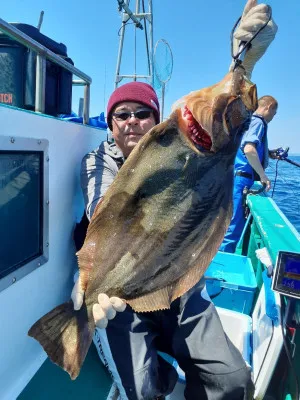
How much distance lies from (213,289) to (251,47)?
2328 mm

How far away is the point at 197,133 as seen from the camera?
4.50ft

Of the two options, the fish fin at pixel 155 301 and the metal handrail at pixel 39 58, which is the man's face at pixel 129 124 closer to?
the metal handrail at pixel 39 58

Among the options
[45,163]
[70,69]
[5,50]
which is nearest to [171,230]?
[45,163]

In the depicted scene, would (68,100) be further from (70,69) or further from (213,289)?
(213,289)

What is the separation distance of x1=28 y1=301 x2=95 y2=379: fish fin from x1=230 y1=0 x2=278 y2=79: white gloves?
1.59 meters

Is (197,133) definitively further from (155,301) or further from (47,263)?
(47,263)

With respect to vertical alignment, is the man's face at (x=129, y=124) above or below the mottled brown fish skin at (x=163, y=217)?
above

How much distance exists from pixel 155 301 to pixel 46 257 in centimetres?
102

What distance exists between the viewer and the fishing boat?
1.90 meters

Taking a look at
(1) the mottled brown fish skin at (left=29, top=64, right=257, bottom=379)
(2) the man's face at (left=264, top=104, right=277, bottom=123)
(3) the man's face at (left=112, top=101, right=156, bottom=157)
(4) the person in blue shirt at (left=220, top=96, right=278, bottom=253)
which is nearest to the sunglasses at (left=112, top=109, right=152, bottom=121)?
(3) the man's face at (left=112, top=101, right=156, bottom=157)

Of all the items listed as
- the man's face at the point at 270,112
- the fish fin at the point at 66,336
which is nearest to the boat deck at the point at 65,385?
the fish fin at the point at 66,336

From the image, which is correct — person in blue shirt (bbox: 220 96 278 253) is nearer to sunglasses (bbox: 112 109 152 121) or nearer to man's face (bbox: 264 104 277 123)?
man's face (bbox: 264 104 277 123)

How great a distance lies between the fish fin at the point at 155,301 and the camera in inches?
62.1

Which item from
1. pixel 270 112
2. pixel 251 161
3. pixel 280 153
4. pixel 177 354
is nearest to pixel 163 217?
pixel 177 354
